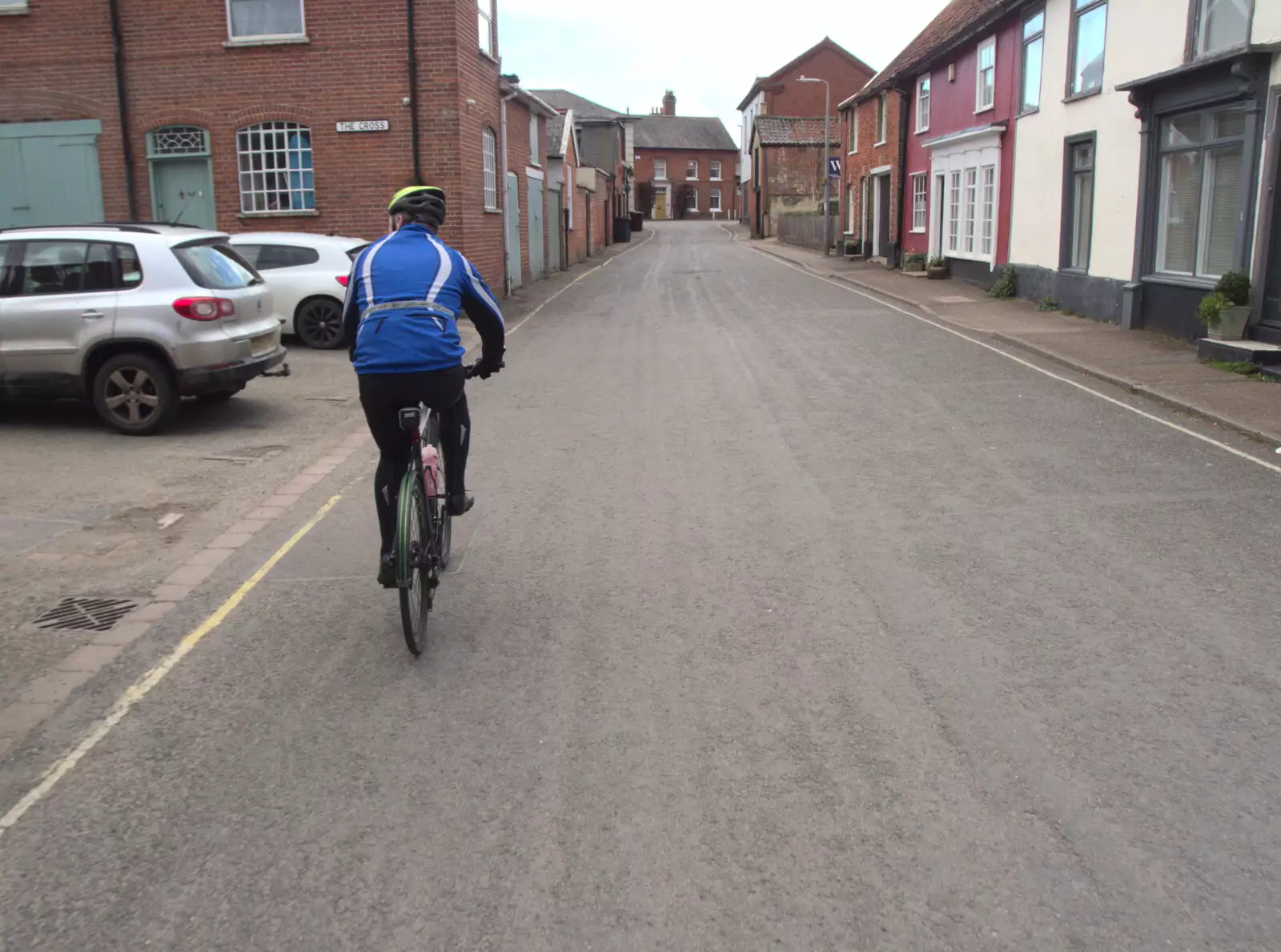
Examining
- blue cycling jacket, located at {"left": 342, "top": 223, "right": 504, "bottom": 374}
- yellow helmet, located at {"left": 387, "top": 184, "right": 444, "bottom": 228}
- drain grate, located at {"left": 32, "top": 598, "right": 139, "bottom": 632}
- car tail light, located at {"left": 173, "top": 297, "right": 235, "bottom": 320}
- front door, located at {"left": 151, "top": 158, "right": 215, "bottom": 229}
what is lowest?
drain grate, located at {"left": 32, "top": 598, "right": 139, "bottom": 632}

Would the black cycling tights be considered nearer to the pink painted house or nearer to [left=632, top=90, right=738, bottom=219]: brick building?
the pink painted house

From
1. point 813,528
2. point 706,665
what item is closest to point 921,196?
point 813,528

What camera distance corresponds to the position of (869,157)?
36.8m

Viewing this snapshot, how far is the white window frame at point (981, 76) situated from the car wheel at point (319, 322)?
15088 millimetres

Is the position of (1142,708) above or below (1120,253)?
below

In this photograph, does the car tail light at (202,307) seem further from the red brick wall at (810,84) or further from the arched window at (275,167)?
the red brick wall at (810,84)

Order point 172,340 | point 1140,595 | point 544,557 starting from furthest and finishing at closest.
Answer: point 172,340
point 544,557
point 1140,595

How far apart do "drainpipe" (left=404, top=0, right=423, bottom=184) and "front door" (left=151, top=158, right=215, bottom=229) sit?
3704 millimetres

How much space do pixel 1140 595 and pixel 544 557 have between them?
118 inches

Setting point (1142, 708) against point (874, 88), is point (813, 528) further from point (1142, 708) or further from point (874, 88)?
point (874, 88)

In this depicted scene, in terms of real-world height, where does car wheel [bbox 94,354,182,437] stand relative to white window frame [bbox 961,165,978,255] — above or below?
below

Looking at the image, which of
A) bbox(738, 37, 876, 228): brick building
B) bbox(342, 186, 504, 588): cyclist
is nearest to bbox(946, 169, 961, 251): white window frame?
bbox(342, 186, 504, 588): cyclist

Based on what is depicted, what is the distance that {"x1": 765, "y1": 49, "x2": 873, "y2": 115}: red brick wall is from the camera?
240 ft

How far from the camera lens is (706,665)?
4.70 meters
